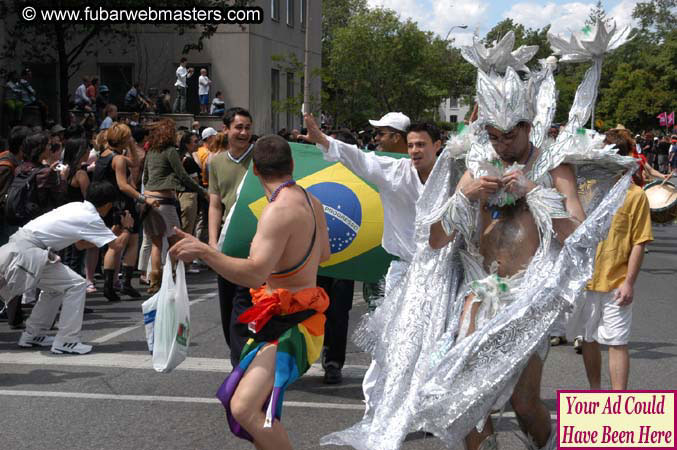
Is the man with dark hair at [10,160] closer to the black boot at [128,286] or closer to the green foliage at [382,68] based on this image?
the black boot at [128,286]

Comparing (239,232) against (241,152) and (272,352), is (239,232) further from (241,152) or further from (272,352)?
(272,352)

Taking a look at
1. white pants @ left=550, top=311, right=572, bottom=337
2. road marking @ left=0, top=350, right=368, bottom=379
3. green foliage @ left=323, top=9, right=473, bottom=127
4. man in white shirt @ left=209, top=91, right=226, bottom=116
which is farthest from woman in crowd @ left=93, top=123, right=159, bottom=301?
green foliage @ left=323, top=9, right=473, bottom=127

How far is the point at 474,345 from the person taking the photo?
4258 millimetres

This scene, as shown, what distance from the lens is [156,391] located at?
679 centimetres

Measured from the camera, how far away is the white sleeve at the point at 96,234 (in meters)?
8.09

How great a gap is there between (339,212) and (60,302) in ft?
9.55

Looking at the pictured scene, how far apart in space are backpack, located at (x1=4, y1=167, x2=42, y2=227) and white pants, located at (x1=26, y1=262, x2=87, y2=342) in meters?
1.13

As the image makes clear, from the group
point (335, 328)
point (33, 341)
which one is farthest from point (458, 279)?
point (33, 341)

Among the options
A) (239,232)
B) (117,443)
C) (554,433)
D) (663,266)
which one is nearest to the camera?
(554,433)

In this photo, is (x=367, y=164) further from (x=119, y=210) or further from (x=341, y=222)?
(x=119, y=210)

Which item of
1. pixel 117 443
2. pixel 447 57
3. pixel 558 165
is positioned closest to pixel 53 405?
pixel 117 443

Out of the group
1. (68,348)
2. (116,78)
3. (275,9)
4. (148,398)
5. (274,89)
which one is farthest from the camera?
(274,89)

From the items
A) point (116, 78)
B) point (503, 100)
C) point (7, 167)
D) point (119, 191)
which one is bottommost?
point (119, 191)

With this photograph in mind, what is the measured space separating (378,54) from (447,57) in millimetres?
14221
